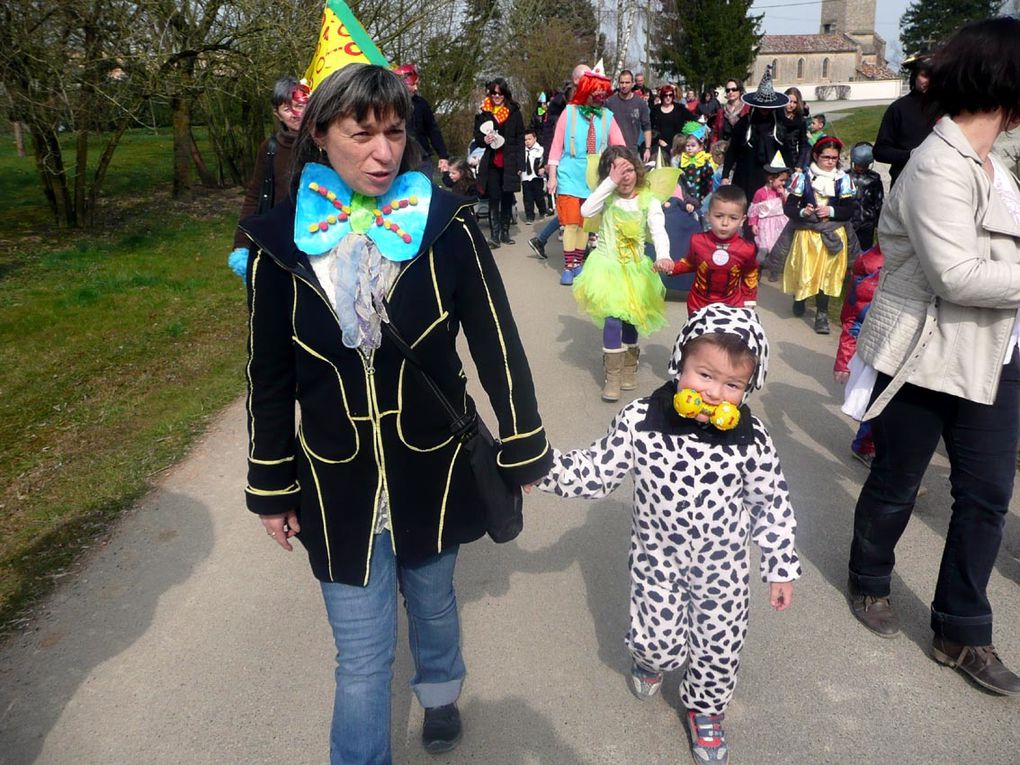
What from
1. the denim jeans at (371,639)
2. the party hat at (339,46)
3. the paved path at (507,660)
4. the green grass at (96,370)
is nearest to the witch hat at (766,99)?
the paved path at (507,660)

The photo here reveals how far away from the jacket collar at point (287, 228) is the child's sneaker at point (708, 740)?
1734 millimetres

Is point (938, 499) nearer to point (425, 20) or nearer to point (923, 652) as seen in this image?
point (923, 652)

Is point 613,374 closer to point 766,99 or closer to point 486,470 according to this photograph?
point 486,470

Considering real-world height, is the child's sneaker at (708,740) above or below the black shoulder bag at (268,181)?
below

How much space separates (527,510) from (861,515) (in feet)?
5.41

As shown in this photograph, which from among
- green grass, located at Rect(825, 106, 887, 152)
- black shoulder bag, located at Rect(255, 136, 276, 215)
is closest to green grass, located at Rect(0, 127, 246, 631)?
black shoulder bag, located at Rect(255, 136, 276, 215)

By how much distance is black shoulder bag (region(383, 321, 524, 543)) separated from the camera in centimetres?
213

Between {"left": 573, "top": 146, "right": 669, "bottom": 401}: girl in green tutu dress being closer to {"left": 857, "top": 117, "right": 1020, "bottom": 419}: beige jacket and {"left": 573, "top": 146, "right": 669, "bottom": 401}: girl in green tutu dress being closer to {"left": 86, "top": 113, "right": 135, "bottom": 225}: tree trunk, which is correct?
{"left": 857, "top": 117, "right": 1020, "bottom": 419}: beige jacket

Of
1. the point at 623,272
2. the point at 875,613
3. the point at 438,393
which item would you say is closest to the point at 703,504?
the point at 438,393

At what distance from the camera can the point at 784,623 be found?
10.4ft

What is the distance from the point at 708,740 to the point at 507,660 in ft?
2.69

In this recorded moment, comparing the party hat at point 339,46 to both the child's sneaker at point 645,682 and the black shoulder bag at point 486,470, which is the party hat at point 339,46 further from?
the child's sneaker at point 645,682

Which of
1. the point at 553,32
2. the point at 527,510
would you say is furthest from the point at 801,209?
the point at 553,32

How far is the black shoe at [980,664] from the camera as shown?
8.96 feet
